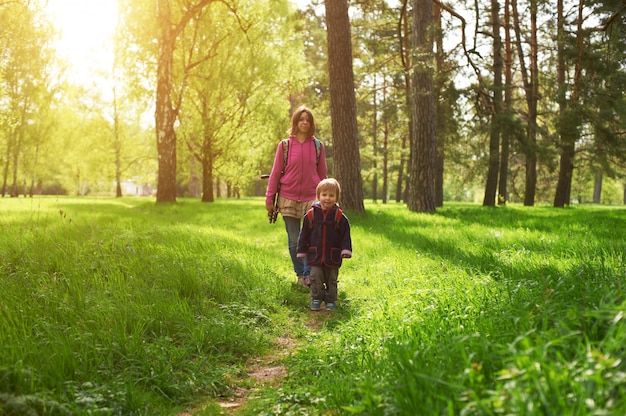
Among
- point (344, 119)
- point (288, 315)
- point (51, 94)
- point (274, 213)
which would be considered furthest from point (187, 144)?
point (288, 315)

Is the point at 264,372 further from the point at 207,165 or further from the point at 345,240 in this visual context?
the point at 207,165

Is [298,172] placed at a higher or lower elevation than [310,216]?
higher

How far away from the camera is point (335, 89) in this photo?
1120 cm

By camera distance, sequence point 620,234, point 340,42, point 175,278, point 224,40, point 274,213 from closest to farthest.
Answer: point 175,278
point 274,213
point 620,234
point 340,42
point 224,40

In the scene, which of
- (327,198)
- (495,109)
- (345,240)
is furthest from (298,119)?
(495,109)

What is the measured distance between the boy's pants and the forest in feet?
20.4

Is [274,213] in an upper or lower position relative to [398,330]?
upper

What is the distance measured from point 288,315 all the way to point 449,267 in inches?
73.4

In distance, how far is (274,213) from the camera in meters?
6.27

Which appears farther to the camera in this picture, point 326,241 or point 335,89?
point 335,89

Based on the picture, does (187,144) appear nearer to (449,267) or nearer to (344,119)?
(344,119)

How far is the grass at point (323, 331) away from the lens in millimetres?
1937

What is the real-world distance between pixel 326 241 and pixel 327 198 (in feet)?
1.61

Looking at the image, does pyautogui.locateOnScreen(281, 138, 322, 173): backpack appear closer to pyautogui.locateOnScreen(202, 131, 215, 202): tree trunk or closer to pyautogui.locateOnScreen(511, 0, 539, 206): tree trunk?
pyautogui.locateOnScreen(511, 0, 539, 206): tree trunk
